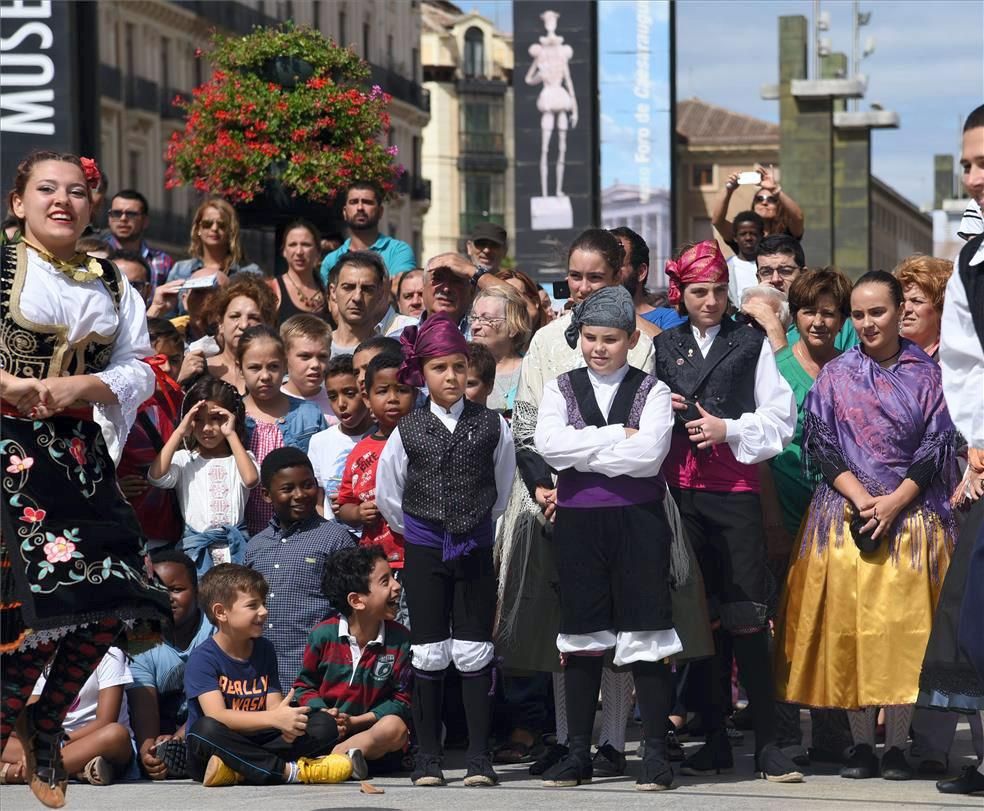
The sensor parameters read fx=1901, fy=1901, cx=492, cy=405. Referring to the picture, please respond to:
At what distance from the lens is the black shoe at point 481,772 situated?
7.02m

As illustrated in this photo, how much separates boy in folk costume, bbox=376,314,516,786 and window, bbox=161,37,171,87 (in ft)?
157

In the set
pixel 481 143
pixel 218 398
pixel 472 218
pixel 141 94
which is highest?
pixel 481 143

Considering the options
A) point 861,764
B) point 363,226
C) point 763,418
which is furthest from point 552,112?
point 861,764

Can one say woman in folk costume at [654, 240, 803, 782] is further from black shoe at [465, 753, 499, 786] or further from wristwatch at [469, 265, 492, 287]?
wristwatch at [469, 265, 492, 287]

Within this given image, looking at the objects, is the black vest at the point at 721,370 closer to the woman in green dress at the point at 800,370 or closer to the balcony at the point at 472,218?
the woman in green dress at the point at 800,370

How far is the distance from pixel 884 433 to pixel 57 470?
10.4ft

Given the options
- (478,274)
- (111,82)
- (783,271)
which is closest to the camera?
(783,271)

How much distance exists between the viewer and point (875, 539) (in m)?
7.22

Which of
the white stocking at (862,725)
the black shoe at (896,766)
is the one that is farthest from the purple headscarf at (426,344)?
the black shoe at (896,766)

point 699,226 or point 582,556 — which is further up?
point 699,226

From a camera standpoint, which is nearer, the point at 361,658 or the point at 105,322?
the point at 105,322

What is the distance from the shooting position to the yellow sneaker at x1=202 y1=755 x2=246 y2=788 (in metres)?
7.23

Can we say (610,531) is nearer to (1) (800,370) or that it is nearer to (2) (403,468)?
(2) (403,468)

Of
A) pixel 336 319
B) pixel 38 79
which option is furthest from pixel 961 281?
pixel 38 79
